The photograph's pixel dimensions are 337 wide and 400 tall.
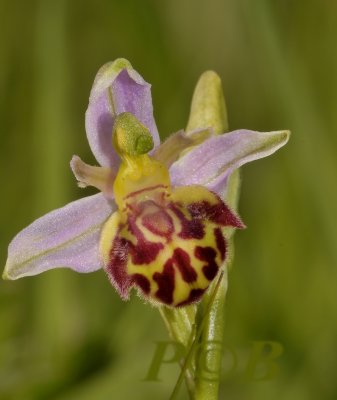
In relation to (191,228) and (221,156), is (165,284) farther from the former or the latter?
(221,156)

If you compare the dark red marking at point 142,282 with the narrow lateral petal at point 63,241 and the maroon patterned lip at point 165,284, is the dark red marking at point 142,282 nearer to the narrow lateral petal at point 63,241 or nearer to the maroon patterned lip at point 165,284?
the maroon patterned lip at point 165,284

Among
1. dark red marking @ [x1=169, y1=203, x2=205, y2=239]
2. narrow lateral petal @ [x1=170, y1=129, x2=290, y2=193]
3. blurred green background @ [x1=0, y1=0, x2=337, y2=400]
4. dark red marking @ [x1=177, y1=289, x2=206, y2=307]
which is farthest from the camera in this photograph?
blurred green background @ [x1=0, y1=0, x2=337, y2=400]

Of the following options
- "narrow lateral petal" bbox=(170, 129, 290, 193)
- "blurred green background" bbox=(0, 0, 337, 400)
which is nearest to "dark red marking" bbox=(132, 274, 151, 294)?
"narrow lateral petal" bbox=(170, 129, 290, 193)

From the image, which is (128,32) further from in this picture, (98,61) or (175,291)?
(175,291)

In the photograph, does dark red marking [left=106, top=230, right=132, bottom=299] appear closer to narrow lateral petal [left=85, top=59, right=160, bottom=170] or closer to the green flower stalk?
the green flower stalk

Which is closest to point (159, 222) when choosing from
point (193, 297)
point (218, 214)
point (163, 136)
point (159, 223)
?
point (159, 223)

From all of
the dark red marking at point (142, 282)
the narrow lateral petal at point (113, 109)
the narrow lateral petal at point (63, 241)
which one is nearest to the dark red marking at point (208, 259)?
the dark red marking at point (142, 282)

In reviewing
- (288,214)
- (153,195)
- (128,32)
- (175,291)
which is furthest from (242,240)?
(175,291)
